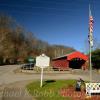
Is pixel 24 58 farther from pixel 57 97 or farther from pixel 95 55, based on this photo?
pixel 57 97

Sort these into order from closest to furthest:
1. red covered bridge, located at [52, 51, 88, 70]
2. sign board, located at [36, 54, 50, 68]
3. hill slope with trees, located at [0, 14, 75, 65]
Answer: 1. sign board, located at [36, 54, 50, 68]
2. red covered bridge, located at [52, 51, 88, 70]
3. hill slope with trees, located at [0, 14, 75, 65]

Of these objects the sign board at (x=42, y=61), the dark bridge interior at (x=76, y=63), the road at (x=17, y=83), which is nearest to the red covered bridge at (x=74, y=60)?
the dark bridge interior at (x=76, y=63)

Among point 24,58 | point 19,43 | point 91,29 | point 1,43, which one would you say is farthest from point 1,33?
point 91,29

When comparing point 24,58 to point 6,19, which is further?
point 24,58

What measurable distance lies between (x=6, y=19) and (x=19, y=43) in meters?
27.3

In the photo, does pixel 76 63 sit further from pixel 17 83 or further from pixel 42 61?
pixel 42 61

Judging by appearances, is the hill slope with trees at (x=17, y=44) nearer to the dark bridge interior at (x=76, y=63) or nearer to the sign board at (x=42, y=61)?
the dark bridge interior at (x=76, y=63)

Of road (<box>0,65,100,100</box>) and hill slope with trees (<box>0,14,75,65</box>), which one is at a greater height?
hill slope with trees (<box>0,14,75,65</box>)

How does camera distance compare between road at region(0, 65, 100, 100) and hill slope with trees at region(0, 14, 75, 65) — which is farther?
hill slope with trees at region(0, 14, 75, 65)

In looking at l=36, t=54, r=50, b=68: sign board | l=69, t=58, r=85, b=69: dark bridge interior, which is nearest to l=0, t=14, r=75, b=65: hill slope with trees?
l=69, t=58, r=85, b=69: dark bridge interior

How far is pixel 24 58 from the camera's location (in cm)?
11888

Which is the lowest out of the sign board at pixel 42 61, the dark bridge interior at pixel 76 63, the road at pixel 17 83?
the road at pixel 17 83

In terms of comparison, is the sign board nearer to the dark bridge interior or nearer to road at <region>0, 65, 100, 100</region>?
road at <region>0, 65, 100, 100</region>

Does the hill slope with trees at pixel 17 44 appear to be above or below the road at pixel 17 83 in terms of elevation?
above
